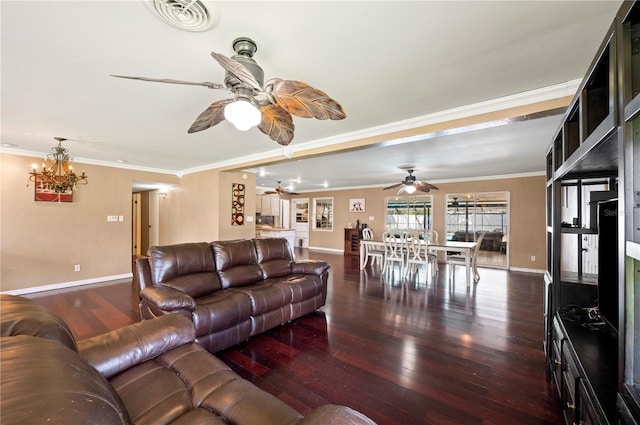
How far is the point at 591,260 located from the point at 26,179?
27.5 feet

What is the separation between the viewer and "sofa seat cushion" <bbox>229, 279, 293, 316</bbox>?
2.68 m

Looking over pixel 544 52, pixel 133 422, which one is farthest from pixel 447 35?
pixel 133 422

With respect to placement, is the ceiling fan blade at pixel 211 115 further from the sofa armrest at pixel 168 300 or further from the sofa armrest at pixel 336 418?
the sofa armrest at pixel 336 418

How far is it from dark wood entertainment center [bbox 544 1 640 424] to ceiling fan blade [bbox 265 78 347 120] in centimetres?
121

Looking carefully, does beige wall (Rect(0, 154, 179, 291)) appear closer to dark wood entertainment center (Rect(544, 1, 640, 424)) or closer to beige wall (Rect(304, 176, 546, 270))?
dark wood entertainment center (Rect(544, 1, 640, 424))

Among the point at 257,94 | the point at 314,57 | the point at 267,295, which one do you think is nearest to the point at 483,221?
the point at 267,295

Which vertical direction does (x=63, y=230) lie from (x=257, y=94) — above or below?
below

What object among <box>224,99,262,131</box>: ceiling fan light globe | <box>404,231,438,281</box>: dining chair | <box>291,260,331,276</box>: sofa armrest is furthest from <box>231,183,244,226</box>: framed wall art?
<box>224,99,262,131</box>: ceiling fan light globe

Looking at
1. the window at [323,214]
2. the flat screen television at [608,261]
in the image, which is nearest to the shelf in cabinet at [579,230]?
the flat screen television at [608,261]

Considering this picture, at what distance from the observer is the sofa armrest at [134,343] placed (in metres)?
1.32

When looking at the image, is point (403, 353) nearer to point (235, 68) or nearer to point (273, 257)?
point (273, 257)

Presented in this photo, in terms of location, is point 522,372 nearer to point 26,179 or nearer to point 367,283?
point 367,283

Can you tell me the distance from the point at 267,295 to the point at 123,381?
5.10 ft

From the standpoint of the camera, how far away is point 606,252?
5.11 feet
